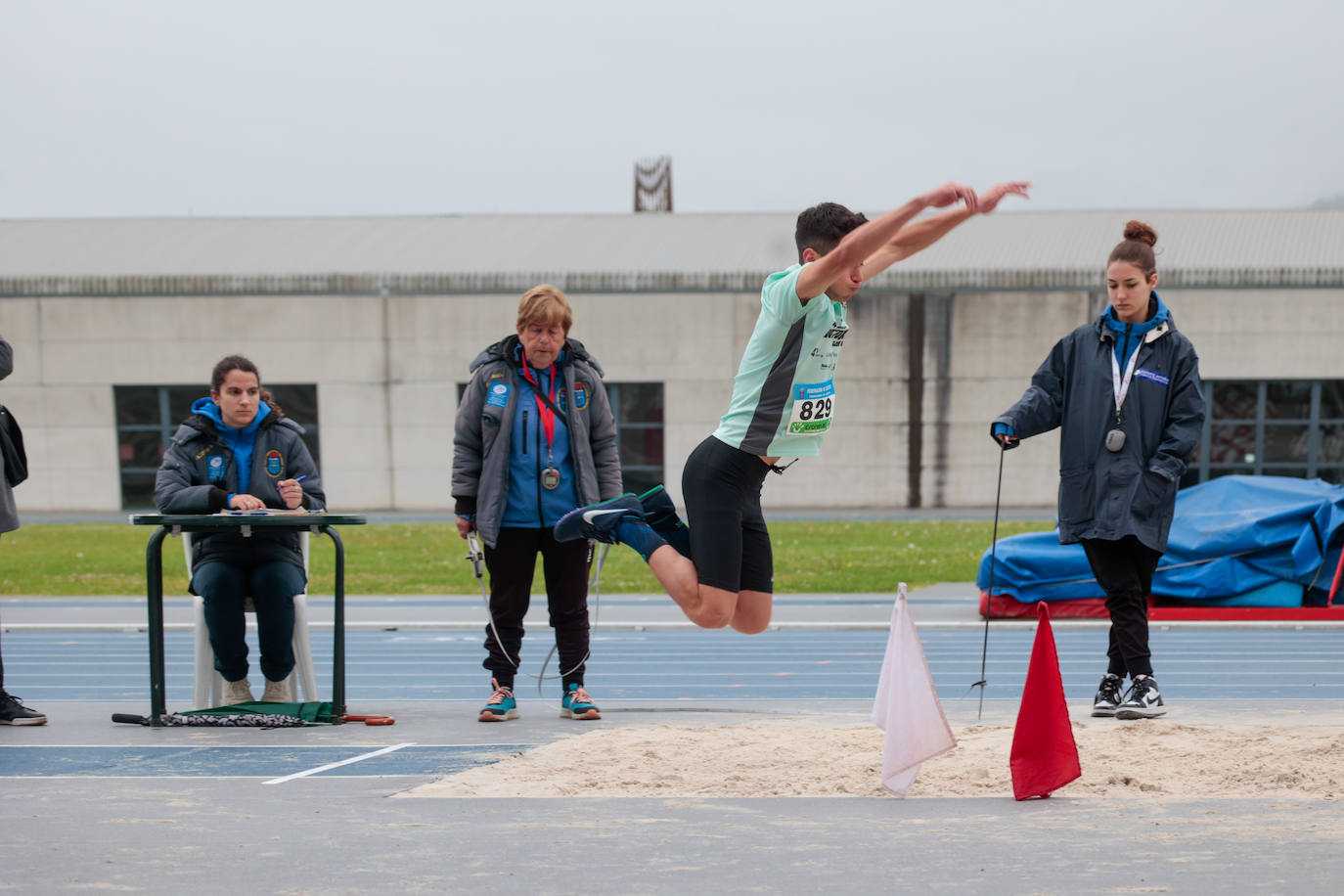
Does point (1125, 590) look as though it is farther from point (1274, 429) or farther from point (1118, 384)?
point (1274, 429)

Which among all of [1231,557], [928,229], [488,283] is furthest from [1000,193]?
[488,283]

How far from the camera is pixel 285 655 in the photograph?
6.46 metres

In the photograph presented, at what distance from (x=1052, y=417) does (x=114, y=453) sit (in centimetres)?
2418

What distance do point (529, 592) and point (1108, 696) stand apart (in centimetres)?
251

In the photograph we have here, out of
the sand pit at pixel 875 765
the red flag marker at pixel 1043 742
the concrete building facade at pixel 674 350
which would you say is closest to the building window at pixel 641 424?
the concrete building facade at pixel 674 350

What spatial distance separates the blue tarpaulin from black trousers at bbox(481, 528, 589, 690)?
4478 mm

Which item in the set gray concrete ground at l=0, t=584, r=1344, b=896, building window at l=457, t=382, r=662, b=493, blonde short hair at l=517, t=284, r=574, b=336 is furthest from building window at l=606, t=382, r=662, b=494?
gray concrete ground at l=0, t=584, r=1344, b=896

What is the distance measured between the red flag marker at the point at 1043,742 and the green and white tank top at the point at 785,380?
3.42 feet

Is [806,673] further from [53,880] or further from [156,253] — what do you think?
[156,253]

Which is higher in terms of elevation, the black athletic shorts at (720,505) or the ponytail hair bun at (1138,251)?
the ponytail hair bun at (1138,251)

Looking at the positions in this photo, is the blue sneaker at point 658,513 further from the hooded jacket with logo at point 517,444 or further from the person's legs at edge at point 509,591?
the person's legs at edge at point 509,591

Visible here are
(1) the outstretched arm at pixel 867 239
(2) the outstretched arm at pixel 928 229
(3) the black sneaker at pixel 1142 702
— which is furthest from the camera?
(3) the black sneaker at pixel 1142 702

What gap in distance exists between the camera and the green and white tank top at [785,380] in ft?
16.1

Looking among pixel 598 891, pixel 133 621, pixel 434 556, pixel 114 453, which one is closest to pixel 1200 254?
pixel 434 556
